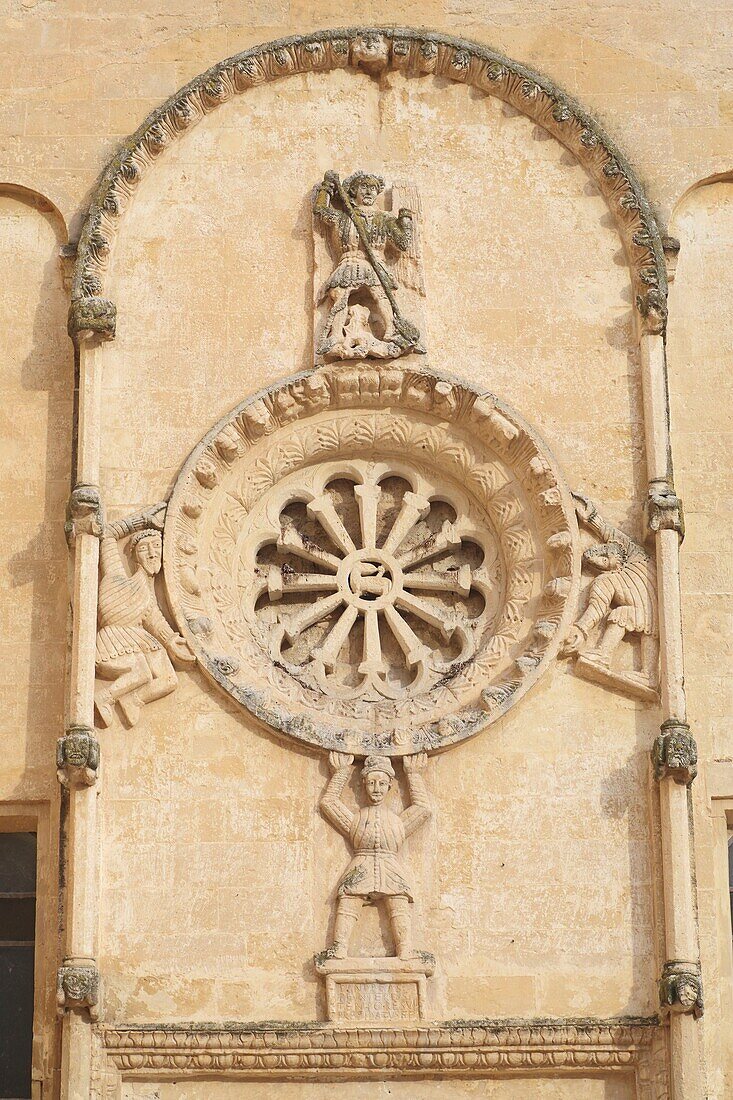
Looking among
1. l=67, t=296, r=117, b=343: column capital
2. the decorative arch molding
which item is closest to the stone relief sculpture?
l=67, t=296, r=117, b=343: column capital

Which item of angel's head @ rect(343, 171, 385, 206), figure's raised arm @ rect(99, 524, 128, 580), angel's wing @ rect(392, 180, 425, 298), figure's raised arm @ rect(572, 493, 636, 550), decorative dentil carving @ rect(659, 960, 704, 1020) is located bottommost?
decorative dentil carving @ rect(659, 960, 704, 1020)

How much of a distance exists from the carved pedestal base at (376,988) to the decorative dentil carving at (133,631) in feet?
6.73

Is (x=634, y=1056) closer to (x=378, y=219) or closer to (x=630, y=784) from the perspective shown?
(x=630, y=784)

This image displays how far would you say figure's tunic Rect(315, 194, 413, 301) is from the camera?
17.4 m

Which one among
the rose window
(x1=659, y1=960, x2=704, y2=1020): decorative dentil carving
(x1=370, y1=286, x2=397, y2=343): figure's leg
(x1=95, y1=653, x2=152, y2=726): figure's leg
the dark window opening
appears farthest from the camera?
(x1=370, y1=286, x2=397, y2=343): figure's leg

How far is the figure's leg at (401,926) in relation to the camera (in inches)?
624

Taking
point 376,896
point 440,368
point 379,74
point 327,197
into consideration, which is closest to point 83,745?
point 376,896

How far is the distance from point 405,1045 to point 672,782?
7.40ft

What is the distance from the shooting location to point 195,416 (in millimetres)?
17156

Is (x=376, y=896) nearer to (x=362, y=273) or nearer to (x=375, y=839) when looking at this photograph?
(x=375, y=839)

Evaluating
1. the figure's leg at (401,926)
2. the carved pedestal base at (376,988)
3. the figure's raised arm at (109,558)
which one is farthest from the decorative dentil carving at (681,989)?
the figure's raised arm at (109,558)

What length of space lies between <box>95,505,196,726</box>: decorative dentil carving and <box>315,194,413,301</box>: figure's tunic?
2.02 metres

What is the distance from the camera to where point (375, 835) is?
16094 millimetres

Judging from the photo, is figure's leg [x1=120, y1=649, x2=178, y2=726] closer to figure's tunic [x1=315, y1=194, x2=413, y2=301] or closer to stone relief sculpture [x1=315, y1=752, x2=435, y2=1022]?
stone relief sculpture [x1=315, y1=752, x2=435, y2=1022]
